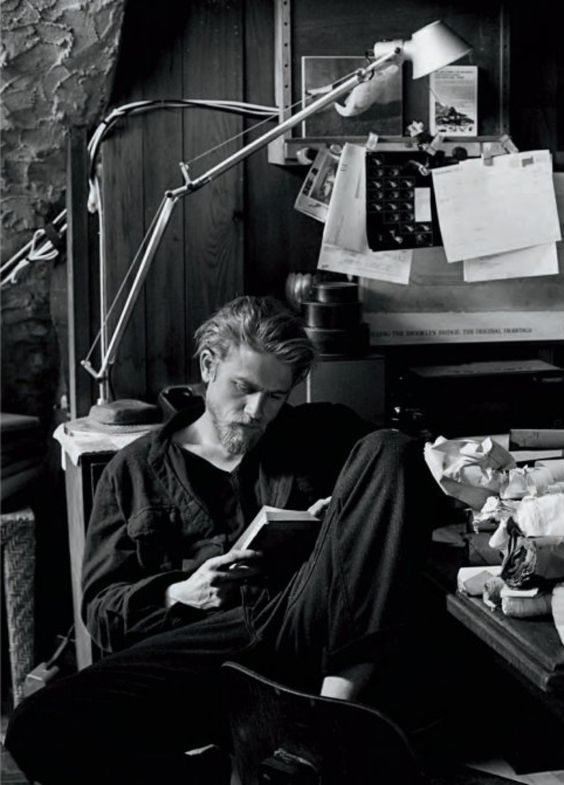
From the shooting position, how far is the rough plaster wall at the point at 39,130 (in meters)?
2.75

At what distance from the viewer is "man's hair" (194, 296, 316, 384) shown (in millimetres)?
2305

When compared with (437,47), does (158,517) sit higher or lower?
lower

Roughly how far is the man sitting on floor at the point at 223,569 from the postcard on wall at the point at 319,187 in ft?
2.07

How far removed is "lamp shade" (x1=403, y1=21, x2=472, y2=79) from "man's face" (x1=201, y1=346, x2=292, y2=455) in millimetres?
731

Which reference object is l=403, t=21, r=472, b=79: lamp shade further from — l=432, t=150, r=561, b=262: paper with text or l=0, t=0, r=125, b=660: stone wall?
l=0, t=0, r=125, b=660: stone wall

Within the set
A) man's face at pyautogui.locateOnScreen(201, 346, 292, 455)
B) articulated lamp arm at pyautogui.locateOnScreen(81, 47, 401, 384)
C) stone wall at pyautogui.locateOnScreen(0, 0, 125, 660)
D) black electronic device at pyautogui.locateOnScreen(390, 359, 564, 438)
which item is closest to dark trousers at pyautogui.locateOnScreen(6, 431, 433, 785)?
man's face at pyautogui.locateOnScreen(201, 346, 292, 455)

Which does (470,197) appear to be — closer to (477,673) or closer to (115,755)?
(477,673)

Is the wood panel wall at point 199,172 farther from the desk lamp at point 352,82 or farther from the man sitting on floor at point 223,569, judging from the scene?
the man sitting on floor at point 223,569

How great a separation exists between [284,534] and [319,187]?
1189mm

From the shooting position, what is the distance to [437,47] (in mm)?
2488

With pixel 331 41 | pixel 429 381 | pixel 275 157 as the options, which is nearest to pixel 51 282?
pixel 275 157

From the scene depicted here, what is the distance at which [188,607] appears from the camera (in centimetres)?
220

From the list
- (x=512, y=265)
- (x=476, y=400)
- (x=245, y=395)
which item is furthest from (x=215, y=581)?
(x=512, y=265)

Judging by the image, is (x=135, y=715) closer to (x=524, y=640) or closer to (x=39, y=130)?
(x=524, y=640)
